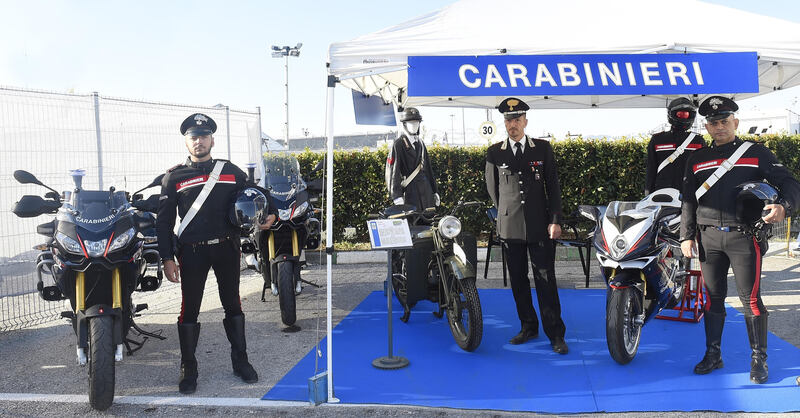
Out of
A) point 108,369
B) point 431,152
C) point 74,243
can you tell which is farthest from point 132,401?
point 431,152

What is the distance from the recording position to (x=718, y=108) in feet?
12.3

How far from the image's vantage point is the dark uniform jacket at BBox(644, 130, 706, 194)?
204 inches

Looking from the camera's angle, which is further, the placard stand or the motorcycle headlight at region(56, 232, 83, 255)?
the placard stand

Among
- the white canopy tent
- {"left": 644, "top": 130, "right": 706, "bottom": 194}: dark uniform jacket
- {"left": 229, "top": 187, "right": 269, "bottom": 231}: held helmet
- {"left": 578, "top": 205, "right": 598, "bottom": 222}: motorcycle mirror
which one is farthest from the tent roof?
{"left": 578, "top": 205, "right": 598, "bottom": 222}: motorcycle mirror

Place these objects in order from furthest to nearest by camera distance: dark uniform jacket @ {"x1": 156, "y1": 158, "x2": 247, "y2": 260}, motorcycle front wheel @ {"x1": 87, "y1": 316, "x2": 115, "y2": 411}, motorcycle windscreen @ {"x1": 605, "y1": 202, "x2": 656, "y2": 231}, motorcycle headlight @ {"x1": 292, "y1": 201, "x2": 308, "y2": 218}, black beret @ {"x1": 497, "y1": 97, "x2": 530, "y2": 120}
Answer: motorcycle headlight @ {"x1": 292, "y1": 201, "x2": 308, "y2": 218}
black beret @ {"x1": 497, "y1": 97, "x2": 530, "y2": 120}
motorcycle windscreen @ {"x1": 605, "y1": 202, "x2": 656, "y2": 231}
dark uniform jacket @ {"x1": 156, "y1": 158, "x2": 247, "y2": 260}
motorcycle front wheel @ {"x1": 87, "y1": 316, "x2": 115, "y2": 411}

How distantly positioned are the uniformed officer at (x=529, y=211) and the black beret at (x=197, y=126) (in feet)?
6.75

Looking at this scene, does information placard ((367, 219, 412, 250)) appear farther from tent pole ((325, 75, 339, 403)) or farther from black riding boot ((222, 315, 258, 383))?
black riding boot ((222, 315, 258, 383))

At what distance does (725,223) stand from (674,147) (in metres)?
1.69

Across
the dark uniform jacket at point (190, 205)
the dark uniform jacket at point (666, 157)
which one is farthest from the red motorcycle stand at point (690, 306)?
the dark uniform jacket at point (190, 205)

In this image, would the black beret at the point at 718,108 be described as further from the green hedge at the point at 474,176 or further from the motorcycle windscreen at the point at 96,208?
the green hedge at the point at 474,176

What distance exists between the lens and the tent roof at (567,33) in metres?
4.55

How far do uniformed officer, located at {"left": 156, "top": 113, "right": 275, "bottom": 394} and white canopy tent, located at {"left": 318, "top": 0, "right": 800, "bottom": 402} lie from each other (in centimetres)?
106

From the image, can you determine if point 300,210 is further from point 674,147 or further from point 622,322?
point 674,147

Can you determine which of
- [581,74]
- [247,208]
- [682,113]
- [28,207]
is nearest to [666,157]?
[682,113]
